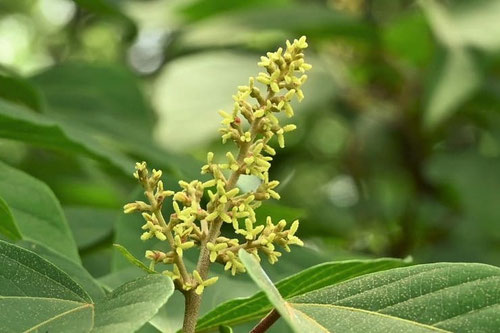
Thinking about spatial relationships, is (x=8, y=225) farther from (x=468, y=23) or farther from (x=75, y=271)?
(x=468, y=23)

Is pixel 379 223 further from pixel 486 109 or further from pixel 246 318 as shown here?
pixel 246 318

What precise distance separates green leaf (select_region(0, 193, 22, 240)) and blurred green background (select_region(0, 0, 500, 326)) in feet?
1.69

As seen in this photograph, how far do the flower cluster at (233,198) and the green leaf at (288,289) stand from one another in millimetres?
55

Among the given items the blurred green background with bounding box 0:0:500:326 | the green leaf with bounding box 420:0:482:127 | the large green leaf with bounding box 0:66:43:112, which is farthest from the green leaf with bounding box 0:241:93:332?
the green leaf with bounding box 420:0:482:127

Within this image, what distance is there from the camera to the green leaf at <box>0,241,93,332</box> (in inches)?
21.2

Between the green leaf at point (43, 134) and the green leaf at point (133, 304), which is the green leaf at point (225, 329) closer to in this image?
the green leaf at point (133, 304)

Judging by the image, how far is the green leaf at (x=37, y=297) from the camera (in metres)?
0.54

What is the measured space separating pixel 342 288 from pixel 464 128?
185cm

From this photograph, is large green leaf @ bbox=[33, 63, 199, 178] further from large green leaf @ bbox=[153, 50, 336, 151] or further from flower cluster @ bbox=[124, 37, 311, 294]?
flower cluster @ bbox=[124, 37, 311, 294]

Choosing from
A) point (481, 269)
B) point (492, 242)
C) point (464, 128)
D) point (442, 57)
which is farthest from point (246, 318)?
point (464, 128)

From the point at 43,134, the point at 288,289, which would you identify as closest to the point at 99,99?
the point at 43,134

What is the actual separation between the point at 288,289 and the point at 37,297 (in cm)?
19

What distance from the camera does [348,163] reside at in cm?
221

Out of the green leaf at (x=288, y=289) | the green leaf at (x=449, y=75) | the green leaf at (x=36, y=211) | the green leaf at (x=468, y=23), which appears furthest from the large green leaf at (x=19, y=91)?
the green leaf at (x=468, y=23)
